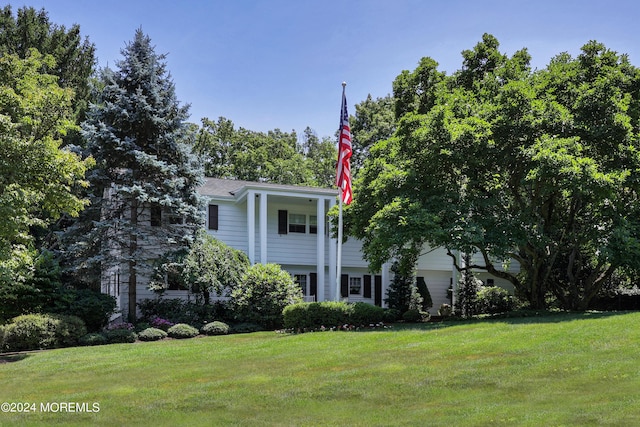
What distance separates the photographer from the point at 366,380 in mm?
10109

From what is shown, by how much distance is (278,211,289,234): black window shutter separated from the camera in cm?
2822

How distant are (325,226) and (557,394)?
21.0m

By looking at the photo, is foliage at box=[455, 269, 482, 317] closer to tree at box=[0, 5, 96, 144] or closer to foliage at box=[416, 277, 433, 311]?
foliage at box=[416, 277, 433, 311]

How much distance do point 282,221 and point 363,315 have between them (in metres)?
9.72

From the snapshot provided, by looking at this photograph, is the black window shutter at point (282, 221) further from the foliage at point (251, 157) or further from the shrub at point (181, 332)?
the foliage at point (251, 157)

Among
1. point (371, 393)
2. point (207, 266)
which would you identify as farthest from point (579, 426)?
point (207, 266)

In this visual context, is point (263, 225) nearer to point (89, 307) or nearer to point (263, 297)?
point (263, 297)

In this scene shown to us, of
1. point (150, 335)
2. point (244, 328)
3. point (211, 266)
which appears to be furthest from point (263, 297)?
point (150, 335)

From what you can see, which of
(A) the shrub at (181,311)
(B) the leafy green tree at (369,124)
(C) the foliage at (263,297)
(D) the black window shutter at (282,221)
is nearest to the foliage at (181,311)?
(A) the shrub at (181,311)

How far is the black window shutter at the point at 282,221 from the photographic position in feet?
92.6

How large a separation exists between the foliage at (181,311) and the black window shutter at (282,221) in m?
5.95

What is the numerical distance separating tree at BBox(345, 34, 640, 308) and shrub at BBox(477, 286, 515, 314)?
4551mm

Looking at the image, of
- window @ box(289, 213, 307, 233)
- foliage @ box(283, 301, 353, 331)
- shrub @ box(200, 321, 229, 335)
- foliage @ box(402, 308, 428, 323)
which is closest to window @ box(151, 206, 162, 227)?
shrub @ box(200, 321, 229, 335)

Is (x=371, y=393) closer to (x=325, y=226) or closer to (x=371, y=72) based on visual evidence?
(x=371, y=72)
